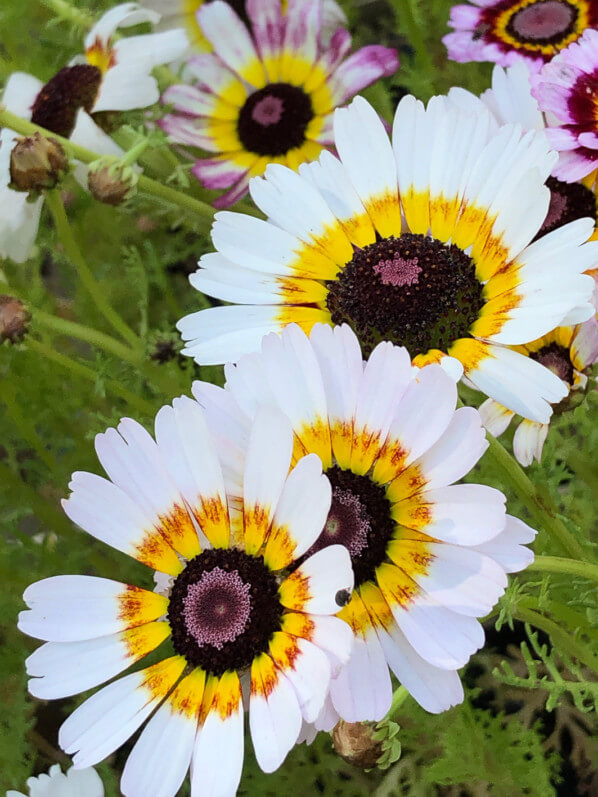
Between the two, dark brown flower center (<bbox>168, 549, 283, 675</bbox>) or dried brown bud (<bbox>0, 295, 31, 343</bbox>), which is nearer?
dark brown flower center (<bbox>168, 549, 283, 675</bbox>)

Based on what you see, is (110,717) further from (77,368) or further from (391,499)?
(77,368)

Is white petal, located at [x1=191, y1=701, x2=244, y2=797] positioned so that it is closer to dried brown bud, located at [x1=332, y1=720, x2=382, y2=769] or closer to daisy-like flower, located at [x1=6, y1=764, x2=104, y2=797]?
dried brown bud, located at [x1=332, y1=720, x2=382, y2=769]

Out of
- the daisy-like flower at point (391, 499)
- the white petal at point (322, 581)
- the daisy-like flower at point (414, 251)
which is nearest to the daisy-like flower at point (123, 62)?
the daisy-like flower at point (414, 251)

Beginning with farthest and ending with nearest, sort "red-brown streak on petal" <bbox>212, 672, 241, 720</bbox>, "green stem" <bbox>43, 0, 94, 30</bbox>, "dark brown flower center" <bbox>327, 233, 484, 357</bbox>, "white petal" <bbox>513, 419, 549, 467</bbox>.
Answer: "green stem" <bbox>43, 0, 94, 30</bbox> → "white petal" <bbox>513, 419, 549, 467</bbox> → "dark brown flower center" <bbox>327, 233, 484, 357</bbox> → "red-brown streak on petal" <bbox>212, 672, 241, 720</bbox>

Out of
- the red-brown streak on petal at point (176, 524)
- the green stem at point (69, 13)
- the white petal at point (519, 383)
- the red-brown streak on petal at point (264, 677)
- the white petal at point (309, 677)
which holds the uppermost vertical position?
the green stem at point (69, 13)

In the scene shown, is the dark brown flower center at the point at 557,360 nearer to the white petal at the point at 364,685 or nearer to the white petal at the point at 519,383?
the white petal at the point at 519,383

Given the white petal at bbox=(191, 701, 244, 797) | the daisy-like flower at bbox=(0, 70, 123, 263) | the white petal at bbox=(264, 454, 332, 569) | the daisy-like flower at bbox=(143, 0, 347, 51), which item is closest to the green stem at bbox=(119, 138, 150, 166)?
the daisy-like flower at bbox=(0, 70, 123, 263)
